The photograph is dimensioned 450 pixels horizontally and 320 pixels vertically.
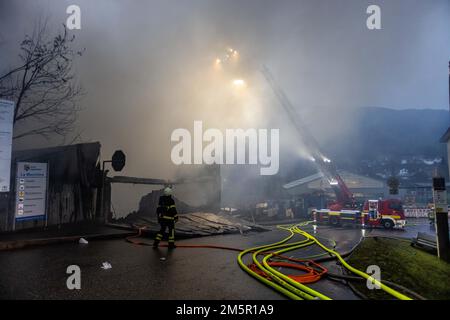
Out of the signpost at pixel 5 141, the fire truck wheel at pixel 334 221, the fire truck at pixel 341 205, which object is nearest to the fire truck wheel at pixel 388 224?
the fire truck at pixel 341 205

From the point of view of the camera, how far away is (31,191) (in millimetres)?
7883

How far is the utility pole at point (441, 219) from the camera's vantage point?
6.32m

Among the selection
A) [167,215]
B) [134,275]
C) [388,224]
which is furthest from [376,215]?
[134,275]

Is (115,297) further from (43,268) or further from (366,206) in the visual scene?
(366,206)

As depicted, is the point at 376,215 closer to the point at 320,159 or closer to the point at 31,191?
the point at 320,159

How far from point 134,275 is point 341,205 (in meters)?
15.7

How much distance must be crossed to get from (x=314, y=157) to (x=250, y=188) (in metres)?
8.75

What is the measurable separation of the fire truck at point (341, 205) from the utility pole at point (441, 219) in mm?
8923

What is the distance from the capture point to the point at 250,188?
26.2 m

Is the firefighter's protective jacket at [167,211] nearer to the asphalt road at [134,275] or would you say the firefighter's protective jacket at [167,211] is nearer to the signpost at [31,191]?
the asphalt road at [134,275]

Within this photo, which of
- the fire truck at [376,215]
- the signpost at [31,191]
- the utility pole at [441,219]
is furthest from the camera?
the fire truck at [376,215]

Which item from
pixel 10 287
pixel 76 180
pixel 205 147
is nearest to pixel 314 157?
pixel 205 147

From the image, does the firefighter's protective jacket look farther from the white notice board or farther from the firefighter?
the white notice board

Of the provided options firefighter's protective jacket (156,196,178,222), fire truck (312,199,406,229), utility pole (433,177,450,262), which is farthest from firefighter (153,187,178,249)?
fire truck (312,199,406,229)
